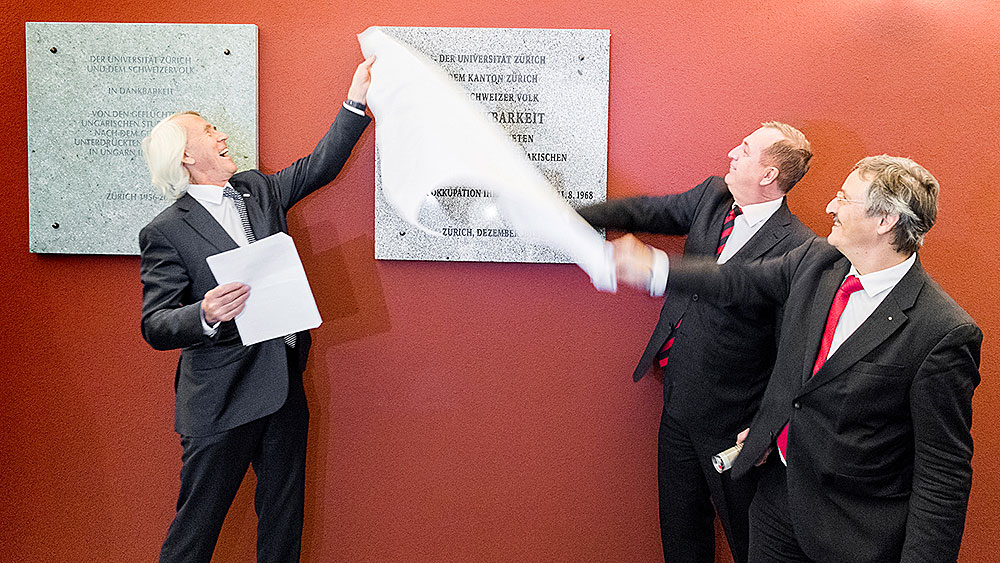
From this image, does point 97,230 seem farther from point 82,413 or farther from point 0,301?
point 82,413

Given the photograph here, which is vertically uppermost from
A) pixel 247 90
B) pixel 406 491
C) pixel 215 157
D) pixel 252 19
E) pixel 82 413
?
pixel 252 19

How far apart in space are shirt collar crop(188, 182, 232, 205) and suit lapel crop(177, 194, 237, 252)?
3cm

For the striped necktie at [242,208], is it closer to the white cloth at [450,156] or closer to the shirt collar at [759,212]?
the white cloth at [450,156]

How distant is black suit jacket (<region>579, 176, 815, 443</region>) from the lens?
2312mm

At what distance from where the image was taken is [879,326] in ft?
5.80

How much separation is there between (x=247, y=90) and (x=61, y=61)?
2.20 ft

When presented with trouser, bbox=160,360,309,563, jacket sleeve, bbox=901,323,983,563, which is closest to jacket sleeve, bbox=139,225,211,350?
trouser, bbox=160,360,309,563

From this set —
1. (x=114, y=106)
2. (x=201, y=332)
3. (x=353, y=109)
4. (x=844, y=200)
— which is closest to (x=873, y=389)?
(x=844, y=200)

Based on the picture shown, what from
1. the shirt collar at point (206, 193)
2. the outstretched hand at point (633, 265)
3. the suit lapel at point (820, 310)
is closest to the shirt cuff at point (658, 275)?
the outstretched hand at point (633, 265)

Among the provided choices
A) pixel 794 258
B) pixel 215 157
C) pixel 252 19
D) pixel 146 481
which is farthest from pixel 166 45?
pixel 794 258

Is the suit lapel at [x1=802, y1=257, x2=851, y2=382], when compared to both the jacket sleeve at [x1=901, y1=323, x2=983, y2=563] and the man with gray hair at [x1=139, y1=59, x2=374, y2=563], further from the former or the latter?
the man with gray hair at [x1=139, y1=59, x2=374, y2=563]

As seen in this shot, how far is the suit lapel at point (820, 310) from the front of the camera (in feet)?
6.15

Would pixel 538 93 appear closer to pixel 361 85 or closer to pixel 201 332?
pixel 361 85

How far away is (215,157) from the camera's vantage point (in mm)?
2301
